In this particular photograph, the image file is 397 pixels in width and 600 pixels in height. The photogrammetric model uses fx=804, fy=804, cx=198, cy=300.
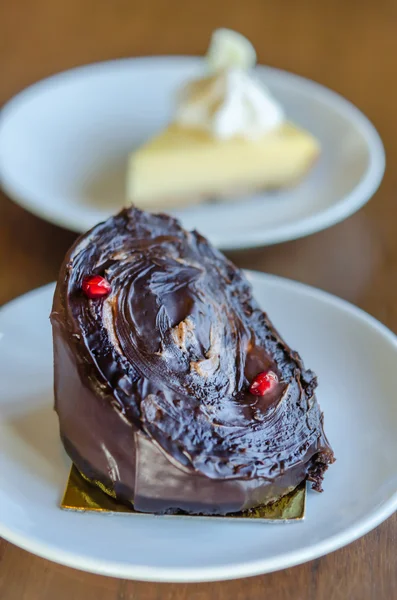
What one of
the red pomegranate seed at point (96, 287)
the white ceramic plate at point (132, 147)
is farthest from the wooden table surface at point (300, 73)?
the red pomegranate seed at point (96, 287)

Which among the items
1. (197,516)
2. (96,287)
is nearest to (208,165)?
(96,287)

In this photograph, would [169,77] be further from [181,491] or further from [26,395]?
[181,491]

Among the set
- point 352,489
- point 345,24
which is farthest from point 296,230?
point 345,24

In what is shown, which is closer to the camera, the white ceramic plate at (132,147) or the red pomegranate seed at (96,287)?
the red pomegranate seed at (96,287)

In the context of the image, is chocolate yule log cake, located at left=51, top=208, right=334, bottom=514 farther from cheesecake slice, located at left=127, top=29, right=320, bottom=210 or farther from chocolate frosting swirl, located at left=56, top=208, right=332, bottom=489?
cheesecake slice, located at left=127, top=29, right=320, bottom=210

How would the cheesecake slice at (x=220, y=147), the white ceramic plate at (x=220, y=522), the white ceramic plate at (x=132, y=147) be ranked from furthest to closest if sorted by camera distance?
the cheesecake slice at (x=220, y=147) → the white ceramic plate at (x=132, y=147) → the white ceramic plate at (x=220, y=522)

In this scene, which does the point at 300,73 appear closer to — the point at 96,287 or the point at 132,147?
the point at 132,147

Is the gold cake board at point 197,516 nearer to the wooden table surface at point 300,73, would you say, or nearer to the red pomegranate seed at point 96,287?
the wooden table surface at point 300,73
